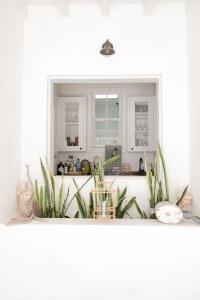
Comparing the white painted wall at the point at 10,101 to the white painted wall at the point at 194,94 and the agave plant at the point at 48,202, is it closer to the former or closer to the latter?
the agave plant at the point at 48,202

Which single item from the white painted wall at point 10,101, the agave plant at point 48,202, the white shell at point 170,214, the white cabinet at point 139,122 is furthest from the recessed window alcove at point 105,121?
the white shell at point 170,214

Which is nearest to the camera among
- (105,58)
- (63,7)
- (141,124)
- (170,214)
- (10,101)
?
(170,214)

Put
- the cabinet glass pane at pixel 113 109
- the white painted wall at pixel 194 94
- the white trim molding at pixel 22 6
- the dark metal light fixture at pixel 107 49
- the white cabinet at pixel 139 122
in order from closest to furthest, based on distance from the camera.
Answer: the white painted wall at pixel 194 94 < the white trim molding at pixel 22 6 < the dark metal light fixture at pixel 107 49 < the white cabinet at pixel 139 122 < the cabinet glass pane at pixel 113 109

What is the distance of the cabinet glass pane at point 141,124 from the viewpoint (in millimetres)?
4102

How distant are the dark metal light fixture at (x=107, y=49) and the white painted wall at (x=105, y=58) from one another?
8cm

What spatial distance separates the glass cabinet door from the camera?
4.25 m

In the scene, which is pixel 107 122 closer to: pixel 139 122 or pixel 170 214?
pixel 139 122

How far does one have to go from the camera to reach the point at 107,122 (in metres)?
4.25

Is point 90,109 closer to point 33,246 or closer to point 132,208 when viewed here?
point 132,208

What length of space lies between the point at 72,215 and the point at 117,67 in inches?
62.0

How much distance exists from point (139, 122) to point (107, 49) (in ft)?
7.13

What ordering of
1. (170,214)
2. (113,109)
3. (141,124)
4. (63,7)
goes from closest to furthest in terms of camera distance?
(170,214), (63,7), (141,124), (113,109)

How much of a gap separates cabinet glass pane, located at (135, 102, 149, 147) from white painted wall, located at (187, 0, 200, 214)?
6.65 feet

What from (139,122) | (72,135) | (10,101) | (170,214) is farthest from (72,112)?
(170,214)
